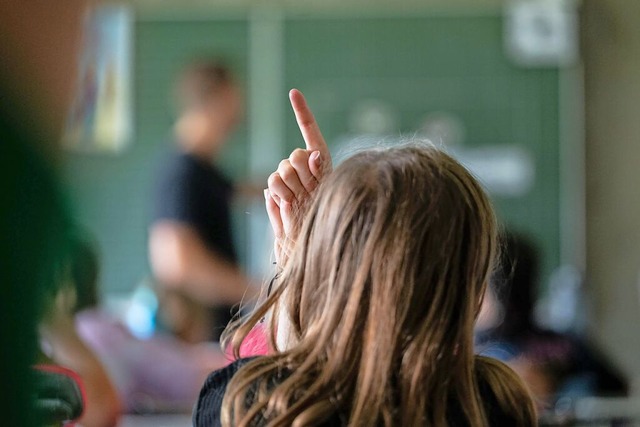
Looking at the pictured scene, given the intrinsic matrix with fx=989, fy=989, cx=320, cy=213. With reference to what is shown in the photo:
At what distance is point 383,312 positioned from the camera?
1071mm

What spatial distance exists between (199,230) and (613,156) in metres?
1.90

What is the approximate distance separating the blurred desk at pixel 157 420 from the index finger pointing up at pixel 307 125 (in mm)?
1409

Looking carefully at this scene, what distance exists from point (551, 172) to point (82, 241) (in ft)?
11.7

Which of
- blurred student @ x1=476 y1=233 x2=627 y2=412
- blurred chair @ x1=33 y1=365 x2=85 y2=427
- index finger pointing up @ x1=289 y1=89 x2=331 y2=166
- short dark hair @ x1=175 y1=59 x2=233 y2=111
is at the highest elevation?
short dark hair @ x1=175 y1=59 x2=233 y2=111

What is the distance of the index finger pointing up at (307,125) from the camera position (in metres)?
1.24

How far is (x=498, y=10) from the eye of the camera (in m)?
4.23

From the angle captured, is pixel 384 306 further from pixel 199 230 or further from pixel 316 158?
pixel 199 230

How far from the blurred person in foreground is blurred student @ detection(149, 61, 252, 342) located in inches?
99.1

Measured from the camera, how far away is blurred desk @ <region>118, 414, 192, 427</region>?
2.50 meters

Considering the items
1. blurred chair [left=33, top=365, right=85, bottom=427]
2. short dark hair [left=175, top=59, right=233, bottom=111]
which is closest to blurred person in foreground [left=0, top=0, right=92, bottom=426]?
blurred chair [left=33, top=365, right=85, bottom=427]

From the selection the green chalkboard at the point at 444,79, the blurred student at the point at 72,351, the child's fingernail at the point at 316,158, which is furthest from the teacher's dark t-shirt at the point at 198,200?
the child's fingernail at the point at 316,158

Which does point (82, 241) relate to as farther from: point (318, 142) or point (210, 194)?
point (210, 194)

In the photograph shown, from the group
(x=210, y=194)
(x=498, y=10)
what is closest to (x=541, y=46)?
(x=498, y=10)

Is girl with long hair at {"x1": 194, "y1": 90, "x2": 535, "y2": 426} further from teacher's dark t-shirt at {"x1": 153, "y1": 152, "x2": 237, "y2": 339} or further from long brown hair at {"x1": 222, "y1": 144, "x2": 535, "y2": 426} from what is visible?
teacher's dark t-shirt at {"x1": 153, "y1": 152, "x2": 237, "y2": 339}
